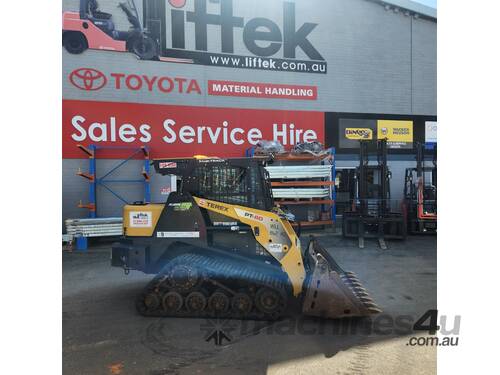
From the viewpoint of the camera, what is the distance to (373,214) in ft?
26.3

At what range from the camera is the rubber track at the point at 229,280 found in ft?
12.1

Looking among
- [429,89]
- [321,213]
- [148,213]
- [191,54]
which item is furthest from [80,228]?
[429,89]

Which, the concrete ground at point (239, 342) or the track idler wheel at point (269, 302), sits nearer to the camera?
the concrete ground at point (239, 342)

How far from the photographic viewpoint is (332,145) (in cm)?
1023

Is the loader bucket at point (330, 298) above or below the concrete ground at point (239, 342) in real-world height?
above

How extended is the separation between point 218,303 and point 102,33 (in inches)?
319

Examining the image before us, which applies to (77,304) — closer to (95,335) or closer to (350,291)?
(95,335)

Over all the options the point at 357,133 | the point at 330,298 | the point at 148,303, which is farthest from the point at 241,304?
the point at 357,133

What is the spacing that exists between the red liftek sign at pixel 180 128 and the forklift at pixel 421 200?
2870 millimetres

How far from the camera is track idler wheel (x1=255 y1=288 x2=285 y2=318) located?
3.65 metres

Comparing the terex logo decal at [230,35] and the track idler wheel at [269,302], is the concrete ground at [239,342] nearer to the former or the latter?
the track idler wheel at [269,302]

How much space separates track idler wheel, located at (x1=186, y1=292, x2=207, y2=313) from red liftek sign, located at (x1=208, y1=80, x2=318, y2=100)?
686cm

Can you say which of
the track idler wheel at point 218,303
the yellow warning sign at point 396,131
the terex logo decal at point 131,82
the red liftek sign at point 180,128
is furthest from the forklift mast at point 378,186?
the track idler wheel at point 218,303

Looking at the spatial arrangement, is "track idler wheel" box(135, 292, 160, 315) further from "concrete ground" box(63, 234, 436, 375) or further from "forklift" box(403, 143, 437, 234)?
"forklift" box(403, 143, 437, 234)
